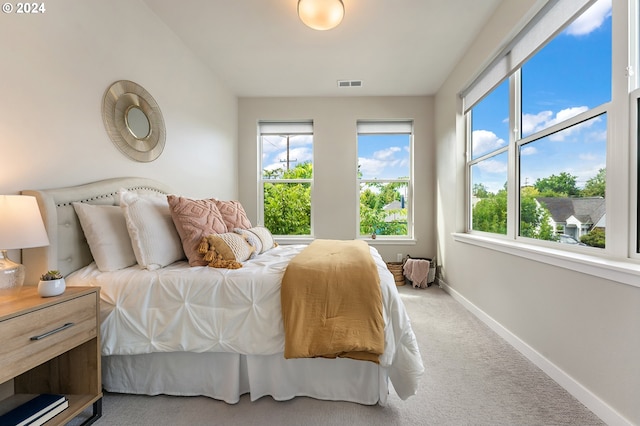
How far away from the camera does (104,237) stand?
5.53 ft

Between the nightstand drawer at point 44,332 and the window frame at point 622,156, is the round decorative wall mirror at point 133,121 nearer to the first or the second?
the nightstand drawer at point 44,332

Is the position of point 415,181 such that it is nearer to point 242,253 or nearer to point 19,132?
point 242,253

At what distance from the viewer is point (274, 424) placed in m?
1.39

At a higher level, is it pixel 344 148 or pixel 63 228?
pixel 344 148

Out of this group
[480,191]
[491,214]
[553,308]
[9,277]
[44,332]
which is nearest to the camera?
[44,332]

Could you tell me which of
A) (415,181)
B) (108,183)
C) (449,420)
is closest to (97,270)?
(108,183)

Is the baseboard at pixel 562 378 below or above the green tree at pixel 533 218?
below

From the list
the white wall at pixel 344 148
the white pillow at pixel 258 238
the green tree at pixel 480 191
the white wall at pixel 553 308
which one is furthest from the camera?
the white wall at pixel 344 148

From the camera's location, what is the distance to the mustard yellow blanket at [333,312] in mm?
1380

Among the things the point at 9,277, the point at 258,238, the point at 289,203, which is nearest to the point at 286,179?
the point at 289,203

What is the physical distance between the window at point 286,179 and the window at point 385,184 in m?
0.78

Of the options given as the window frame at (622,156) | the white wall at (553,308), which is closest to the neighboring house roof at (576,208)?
the window frame at (622,156)

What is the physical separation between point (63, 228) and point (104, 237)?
190mm

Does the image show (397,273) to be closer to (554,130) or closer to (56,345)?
(554,130)
